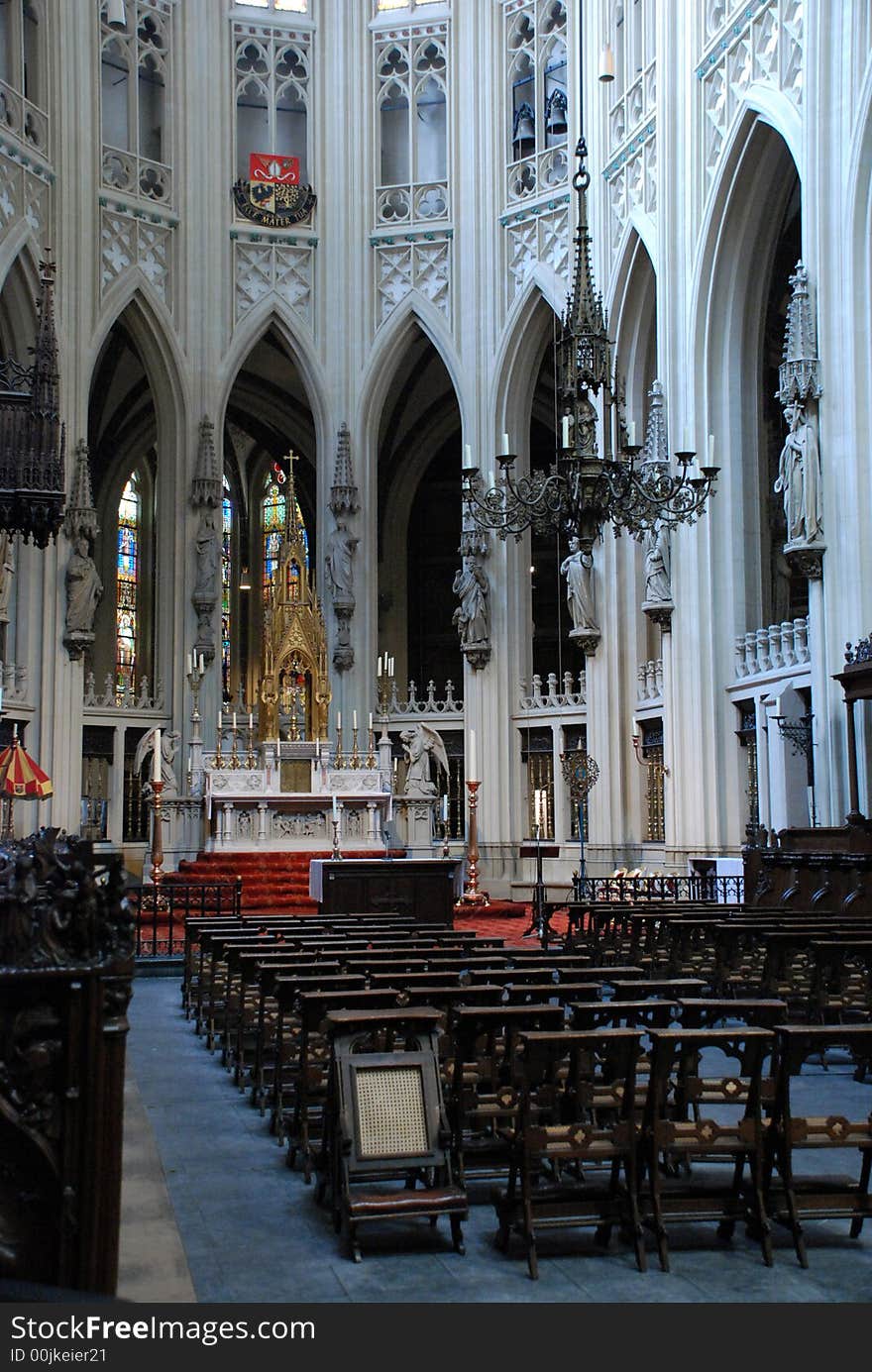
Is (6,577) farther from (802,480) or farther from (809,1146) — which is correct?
(809,1146)

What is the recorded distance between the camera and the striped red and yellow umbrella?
18.9 meters

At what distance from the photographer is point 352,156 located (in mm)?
29094

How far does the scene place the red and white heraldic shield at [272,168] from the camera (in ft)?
94.4

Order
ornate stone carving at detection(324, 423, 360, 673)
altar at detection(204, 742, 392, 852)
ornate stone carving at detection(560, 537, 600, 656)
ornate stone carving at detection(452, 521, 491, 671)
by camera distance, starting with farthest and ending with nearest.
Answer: ornate stone carving at detection(324, 423, 360, 673) → ornate stone carving at detection(452, 521, 491, 671) → ornate stone carving at detection(560, 537, 600, 656) → altar at detection(204, 742, 392, 852)

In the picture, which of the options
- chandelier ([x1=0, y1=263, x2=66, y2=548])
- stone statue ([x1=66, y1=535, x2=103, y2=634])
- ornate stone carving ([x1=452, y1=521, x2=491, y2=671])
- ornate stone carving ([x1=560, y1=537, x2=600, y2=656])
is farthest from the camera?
ornate stone carving ([x1=452, y1=521, x2=491, y2=671])

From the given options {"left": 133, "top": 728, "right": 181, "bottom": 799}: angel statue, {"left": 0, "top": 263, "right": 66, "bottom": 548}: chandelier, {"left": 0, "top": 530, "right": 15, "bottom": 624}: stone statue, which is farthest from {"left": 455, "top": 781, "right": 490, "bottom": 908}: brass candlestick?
{"left": 0, "top": 263, "right": 66, "bottom": 548}: chandelier

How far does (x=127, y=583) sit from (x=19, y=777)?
48.9 feet

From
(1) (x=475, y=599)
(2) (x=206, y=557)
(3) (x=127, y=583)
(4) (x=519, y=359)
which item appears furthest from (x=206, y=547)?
(4) (x=519, y=359)

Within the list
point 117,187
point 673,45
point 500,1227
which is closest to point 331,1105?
point 500,1227

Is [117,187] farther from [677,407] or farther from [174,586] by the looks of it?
[677,407]

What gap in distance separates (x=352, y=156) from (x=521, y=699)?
38.2ft

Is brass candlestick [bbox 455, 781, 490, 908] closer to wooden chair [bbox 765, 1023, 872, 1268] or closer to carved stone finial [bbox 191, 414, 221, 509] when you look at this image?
carved stone finial [bbox 191, 414, 221, 509]

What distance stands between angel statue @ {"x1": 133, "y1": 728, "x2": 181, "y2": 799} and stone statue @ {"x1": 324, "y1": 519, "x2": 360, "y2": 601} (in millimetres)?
4227

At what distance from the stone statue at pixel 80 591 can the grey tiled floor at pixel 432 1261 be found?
62.4 ft
